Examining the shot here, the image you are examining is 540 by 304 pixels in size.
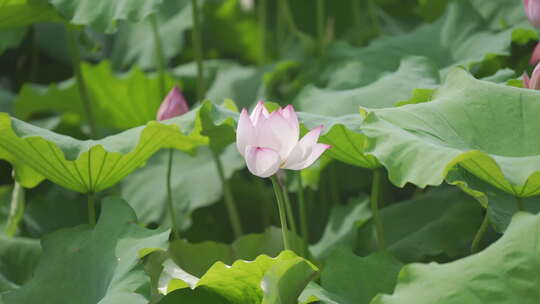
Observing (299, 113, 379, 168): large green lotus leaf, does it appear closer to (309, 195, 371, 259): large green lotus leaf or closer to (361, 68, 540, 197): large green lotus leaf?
(361, 68, 540, 197): large green lotus leaf

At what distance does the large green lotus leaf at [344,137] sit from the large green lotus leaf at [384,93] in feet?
0.76

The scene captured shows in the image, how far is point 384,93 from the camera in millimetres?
1529

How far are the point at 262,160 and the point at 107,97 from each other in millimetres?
1244

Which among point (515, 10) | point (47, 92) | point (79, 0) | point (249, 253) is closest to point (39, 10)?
point (79, 0)

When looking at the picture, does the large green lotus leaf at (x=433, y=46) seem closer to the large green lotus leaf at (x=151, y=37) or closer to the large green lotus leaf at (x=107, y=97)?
the large green lotus leaf at (x=107, y=97)

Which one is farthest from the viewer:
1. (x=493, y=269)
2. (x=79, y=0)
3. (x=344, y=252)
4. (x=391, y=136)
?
(x=79, y=0)

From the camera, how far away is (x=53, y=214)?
1.97 meters

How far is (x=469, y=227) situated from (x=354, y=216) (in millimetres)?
260

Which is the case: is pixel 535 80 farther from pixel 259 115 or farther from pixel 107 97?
pixel 107 97

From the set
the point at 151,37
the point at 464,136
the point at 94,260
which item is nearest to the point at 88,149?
the point at 94,260

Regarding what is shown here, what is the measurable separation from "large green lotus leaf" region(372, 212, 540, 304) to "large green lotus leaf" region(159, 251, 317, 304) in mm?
142

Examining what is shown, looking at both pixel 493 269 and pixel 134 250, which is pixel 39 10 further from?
pixel 493 269

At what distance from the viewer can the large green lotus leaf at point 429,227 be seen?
4.81 feet

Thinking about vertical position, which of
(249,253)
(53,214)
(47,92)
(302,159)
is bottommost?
(53,214)
